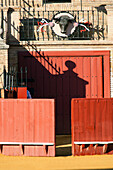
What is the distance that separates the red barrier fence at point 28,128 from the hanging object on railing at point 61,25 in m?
5.26

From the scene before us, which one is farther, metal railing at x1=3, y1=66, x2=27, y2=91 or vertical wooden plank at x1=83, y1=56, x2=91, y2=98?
vertical wooden plank at x1=83, y1=56, x2=91, y2=98

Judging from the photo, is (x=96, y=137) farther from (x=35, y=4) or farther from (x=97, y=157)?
(x=35, y=4)

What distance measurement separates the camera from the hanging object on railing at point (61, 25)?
14172mm

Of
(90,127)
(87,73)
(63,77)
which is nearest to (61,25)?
(63,77)

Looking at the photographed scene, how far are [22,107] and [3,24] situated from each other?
5272 mm

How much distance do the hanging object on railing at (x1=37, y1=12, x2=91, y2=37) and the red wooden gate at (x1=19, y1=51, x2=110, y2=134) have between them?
1122 mm

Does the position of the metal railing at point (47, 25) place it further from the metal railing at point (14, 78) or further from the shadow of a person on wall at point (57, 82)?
the metal railing at point (14, 78)

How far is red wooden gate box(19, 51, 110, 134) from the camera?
558 inches

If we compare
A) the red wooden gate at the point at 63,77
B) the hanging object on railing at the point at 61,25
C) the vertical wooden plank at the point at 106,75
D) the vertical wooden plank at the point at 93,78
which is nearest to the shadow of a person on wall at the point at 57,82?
the red wooden gate at the point at 63,77

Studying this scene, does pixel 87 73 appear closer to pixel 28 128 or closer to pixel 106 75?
pixel 106 75

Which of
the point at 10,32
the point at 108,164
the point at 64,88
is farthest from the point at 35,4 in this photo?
the point at 108,164

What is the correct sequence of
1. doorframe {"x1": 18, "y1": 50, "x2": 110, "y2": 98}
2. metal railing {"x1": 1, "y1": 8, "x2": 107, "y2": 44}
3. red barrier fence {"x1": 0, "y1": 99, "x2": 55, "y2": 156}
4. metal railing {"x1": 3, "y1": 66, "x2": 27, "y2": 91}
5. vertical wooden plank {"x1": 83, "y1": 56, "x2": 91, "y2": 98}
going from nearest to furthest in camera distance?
red barrier fence {"x1": 0, "y1": 99, "x2": 55, "y2": 156} → metal railing {"x1": 3, "y1": 66, "x2": 27, "y2": 91} → doorframe {"x1": 18, "y1": 50, "x2": 110, "y2": 98} → vertical wooden plank {"x1": 83, "y1": 56, "x2": 91, "y2": 98} → metal railing {"x1": 1, "y1": 8, "x2": 107, "y2": 44}

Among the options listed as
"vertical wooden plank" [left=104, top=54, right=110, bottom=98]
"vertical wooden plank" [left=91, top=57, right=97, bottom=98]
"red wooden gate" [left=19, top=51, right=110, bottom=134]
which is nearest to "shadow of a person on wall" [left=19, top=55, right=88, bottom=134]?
"red wooden gate" [left=19, top=51, right=110, bottom=134]

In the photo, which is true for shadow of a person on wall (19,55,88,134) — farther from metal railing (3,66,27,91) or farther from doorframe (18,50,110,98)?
metal railing (3,66,27,91)
